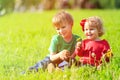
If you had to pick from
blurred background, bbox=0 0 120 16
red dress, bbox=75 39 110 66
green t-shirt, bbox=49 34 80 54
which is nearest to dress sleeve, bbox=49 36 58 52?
green t-shirt, bbox=49 34 80 54

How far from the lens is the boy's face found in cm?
218

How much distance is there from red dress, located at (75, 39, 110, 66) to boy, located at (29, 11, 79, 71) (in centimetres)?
6

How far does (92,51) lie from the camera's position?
7.07ft

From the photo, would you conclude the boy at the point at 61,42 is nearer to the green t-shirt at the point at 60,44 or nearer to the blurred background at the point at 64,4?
the green t-shirt at the point at 60,44

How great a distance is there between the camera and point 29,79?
6.64ft

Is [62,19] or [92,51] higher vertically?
[62,19]

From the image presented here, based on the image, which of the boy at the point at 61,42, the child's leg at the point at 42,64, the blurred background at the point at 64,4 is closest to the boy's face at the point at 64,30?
the boy at the point at 61,42

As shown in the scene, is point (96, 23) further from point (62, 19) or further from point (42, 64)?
point (42, 64)

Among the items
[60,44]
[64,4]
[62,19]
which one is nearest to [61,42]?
[60,44]

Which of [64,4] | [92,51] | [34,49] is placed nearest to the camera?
[92,51]

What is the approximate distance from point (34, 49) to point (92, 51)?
33 centimetres

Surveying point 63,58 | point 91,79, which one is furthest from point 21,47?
point 91,79

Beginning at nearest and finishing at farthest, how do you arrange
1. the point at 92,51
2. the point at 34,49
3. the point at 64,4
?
1. the point at 92,51
2. the point at 34,49
3. the point at 64,4

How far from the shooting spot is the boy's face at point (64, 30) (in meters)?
2.18
